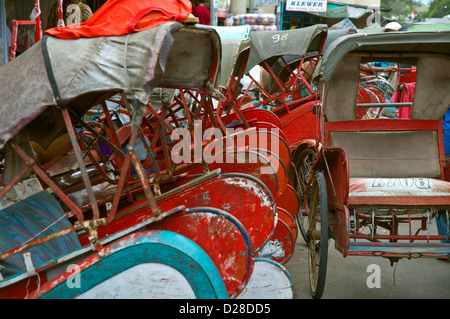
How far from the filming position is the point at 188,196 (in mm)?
3465

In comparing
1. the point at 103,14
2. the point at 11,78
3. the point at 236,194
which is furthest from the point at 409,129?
the point at 11,78

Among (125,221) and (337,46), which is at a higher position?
(337,46)

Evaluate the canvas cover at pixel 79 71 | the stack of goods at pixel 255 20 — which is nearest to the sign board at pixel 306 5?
the stack of goods at pixel 255 20

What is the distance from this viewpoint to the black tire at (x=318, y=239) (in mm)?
3773

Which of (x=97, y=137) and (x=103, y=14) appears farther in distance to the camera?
(x=97, y=137)

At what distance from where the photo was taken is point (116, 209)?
281cm

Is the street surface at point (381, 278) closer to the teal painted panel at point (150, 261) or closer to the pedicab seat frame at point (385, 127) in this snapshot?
the pedicab seat frame at point (385, 127)

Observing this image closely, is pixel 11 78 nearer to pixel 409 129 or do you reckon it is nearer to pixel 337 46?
pixel 337 46

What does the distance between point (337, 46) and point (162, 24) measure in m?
1.86

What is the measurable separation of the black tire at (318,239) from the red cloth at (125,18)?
182 cm

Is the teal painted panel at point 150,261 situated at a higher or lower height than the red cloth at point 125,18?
lower

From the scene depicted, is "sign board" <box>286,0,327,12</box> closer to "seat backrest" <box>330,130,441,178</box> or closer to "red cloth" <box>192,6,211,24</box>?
"red cloth" <box>192,6,211,24</box>

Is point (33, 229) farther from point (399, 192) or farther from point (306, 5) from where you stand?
point (306, 5)

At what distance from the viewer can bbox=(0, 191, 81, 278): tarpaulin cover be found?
2.91 metres
